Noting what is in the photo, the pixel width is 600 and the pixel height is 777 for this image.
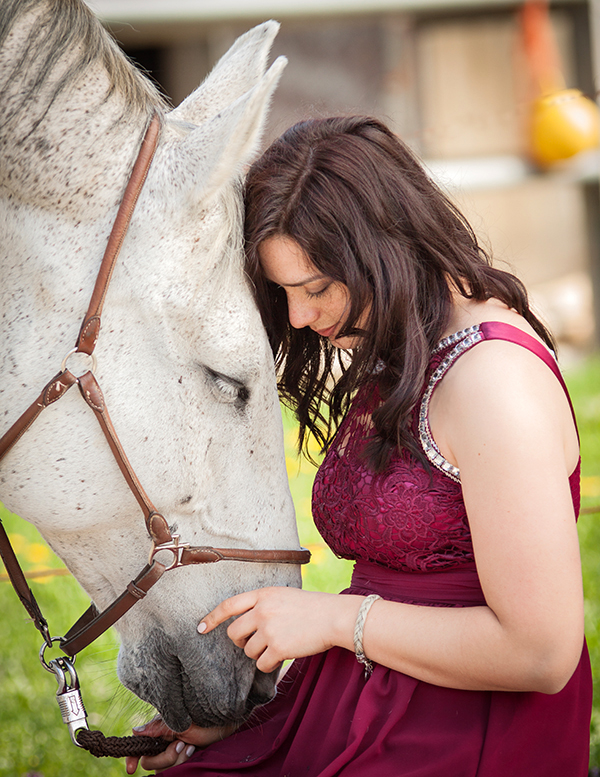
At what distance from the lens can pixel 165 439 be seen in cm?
134

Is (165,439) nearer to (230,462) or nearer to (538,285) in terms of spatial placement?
(230,462)

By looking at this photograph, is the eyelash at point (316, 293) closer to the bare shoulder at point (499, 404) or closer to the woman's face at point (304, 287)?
the woman's face at point (304, 287)

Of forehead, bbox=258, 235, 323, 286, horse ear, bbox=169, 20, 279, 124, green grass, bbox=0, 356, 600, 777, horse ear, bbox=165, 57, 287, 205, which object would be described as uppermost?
horse ear, bbox=169, 20, 279, 124

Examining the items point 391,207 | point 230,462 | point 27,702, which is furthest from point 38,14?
point 27,702

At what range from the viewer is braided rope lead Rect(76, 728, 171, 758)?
1.38 metres

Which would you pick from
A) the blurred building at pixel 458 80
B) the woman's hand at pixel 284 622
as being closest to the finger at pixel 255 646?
the woman's hand at pixel 284 622

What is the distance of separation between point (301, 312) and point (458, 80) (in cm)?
541

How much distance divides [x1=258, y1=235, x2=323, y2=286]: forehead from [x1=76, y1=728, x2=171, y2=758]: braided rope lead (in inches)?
36.5

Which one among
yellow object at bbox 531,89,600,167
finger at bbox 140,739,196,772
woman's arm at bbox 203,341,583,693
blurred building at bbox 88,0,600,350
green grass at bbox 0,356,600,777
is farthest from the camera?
yellow object at bbox 531,89,600,167

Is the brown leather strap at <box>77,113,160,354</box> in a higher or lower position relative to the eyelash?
higher

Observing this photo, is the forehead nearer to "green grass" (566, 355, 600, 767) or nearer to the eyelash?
the eyelash

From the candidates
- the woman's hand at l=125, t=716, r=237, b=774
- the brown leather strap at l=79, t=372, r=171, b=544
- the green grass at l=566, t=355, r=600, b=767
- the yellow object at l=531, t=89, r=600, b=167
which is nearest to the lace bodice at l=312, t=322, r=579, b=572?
the brown leather strap at l=79, t=372, r=171, b=544

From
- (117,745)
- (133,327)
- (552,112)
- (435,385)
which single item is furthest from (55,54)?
(552,112)

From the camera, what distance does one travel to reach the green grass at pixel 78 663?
89.8 inches
